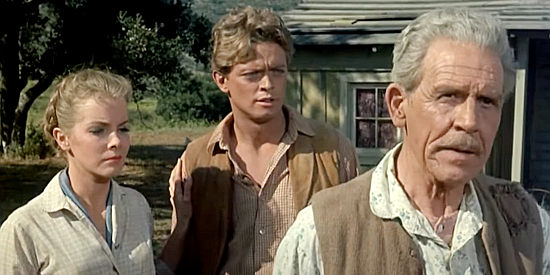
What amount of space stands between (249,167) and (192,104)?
895 inches

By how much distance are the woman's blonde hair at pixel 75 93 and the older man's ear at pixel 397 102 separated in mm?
947

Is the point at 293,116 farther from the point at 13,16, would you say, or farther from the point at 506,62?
the point at 13,16

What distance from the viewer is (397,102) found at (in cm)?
190

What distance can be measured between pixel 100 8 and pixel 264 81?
11521mm

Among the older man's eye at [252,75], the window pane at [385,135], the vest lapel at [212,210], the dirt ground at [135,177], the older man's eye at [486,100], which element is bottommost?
the dirt ground at [135,177]

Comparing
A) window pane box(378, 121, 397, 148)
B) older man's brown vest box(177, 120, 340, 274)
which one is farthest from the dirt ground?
older man's brown vest box(177, 120, 340, 274)

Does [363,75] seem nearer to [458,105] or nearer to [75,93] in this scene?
[75,93]

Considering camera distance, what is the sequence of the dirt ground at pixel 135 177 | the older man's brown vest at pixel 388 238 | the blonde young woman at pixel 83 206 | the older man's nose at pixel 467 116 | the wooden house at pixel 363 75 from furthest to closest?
the dirt ground at pixel 135 177
the wooden house at pixel 363 75
the blonde young woman at pixel 83 206
the older man's brown vest at pixel 388 238
the older man's nose at pixel 467 116

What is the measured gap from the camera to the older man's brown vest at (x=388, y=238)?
1857mm

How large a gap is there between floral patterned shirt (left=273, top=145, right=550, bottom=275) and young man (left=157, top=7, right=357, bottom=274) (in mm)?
648

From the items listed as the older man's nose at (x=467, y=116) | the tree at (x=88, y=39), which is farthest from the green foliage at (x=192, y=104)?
the older man's nose at (x=467, y=116)

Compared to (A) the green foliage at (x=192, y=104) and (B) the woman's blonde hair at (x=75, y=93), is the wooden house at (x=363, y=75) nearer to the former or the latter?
(B) the woman's blonde hair at (x=75, y=93)

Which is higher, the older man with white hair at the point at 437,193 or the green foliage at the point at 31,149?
the older man with white hair at the point at 437,193

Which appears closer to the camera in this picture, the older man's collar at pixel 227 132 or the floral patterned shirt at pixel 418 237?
the floral patterned shirt at pixel 418 237
